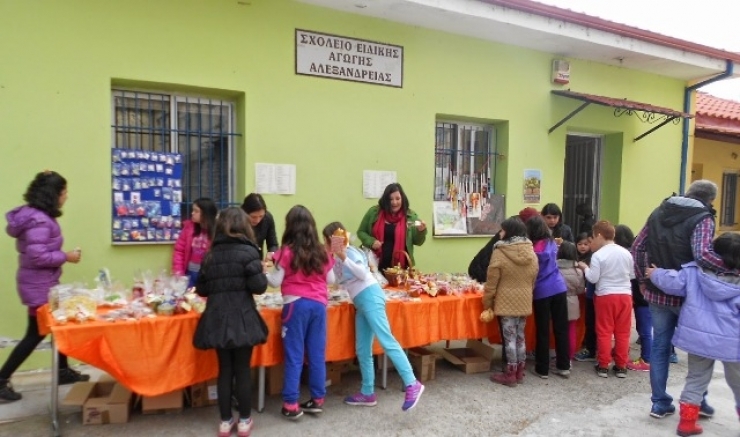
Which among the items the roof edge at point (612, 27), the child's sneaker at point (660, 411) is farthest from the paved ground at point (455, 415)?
the roof edge at point (612, 27)

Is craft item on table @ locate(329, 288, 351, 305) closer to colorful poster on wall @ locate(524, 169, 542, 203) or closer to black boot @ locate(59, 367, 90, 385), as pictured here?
black boot @ locate(59, 367, 90, 385)

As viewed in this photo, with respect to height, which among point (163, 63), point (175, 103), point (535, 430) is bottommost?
point (535, 430)

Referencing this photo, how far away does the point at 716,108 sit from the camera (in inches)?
424

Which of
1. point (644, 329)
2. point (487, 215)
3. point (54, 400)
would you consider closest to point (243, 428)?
point (54, 400)

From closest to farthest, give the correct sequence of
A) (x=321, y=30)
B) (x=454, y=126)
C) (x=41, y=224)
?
(x=41, y=224) < (x=321, y=30) < (x=454, y=126)

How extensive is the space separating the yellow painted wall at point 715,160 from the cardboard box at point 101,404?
11.7 metres

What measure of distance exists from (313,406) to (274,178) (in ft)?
8.07

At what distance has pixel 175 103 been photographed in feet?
17.1

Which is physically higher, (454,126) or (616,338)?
(454,126)

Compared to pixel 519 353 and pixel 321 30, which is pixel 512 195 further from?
pixel 321 30

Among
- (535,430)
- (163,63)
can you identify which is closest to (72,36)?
(163,63)

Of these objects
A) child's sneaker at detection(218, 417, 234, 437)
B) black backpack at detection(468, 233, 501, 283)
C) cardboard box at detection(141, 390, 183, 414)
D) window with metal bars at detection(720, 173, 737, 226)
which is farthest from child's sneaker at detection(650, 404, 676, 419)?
window with metal bars at detection(720, 173, 737, 226)

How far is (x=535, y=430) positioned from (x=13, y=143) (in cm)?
479

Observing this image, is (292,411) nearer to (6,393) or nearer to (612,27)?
(6,393)
